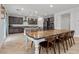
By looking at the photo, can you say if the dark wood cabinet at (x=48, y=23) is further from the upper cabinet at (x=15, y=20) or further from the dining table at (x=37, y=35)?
the upper cabinet at (x=15, y=20)

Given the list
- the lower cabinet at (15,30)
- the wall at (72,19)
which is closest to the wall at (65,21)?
the wall at (72,19)

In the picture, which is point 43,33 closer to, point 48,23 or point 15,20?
point 48,23

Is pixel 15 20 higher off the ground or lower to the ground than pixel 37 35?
higher

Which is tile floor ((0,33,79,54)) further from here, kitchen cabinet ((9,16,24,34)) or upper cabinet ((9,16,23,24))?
upper cabinet ((9,16,23,24))

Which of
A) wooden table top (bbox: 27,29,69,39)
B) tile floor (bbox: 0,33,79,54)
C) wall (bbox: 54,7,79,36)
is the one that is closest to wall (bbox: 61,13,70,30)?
wall (bbox: 54,7,79,36)

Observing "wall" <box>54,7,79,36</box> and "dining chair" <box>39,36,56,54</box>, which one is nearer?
"wall" <box>54,7,79,36</box>

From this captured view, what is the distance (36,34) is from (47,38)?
0.30 m

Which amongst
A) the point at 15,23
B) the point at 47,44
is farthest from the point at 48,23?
the point at 15,23

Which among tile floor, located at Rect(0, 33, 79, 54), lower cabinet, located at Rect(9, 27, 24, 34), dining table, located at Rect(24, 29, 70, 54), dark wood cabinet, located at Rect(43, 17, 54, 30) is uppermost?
dark wood cabinet, located at Rect(43, 17, 54, 30)
